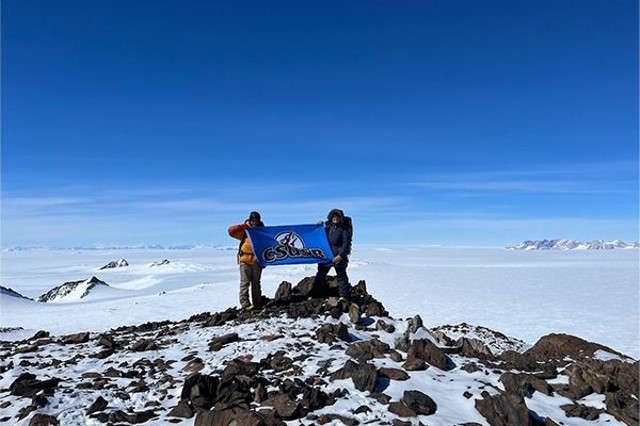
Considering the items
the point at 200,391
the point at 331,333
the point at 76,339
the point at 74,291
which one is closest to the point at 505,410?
the point at 331,333

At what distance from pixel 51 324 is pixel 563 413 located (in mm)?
23886

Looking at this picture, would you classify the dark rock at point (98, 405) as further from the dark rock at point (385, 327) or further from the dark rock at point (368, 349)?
the dark rock at point (385, 327)

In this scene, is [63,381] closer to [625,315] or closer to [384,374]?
[384,374]

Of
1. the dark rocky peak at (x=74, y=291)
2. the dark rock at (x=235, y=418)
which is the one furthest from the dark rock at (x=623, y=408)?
the dark rocky peak at (x=74, y=291)

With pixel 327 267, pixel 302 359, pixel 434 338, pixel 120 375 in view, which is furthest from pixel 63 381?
pixel 434 338

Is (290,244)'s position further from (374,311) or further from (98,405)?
(98,405)

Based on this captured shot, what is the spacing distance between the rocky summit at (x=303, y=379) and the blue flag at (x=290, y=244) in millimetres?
1920

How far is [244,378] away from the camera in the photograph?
711 centimetres

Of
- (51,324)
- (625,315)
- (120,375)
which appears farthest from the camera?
(625,315)

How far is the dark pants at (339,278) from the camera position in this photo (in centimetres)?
1165

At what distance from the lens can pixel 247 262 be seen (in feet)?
38.5

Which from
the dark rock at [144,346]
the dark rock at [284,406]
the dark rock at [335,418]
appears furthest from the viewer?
the dark rock at [144,346]

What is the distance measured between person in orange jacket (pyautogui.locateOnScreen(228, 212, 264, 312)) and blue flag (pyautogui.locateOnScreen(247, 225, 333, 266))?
0.44 ft

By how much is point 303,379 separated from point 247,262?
16.2 feet
